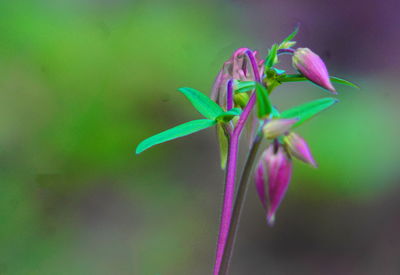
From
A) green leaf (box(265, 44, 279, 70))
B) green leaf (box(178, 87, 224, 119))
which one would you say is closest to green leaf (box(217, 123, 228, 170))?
green leaf (box(178, 87, 224, 119))

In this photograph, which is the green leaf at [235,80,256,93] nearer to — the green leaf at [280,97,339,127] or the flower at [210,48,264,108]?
the flower at [210,48,264,108]

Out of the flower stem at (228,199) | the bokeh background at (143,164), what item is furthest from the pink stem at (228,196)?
the bokeh background at (143,164)

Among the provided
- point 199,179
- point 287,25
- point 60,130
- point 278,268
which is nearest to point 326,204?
point 278,268

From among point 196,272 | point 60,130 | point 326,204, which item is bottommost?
point 196,272

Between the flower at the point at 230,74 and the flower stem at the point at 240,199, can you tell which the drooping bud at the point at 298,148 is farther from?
the flower at the point at 230,74

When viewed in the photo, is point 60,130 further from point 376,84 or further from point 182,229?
point 376,84
